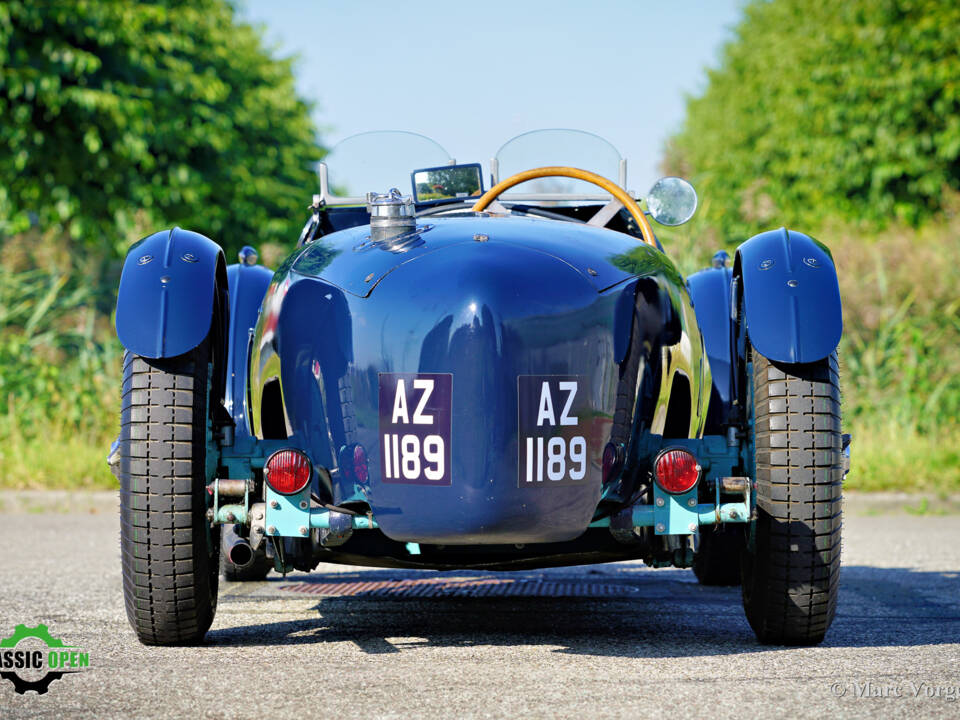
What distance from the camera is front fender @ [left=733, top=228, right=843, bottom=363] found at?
398 cm

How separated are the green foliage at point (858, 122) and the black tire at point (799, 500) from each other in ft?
30.4

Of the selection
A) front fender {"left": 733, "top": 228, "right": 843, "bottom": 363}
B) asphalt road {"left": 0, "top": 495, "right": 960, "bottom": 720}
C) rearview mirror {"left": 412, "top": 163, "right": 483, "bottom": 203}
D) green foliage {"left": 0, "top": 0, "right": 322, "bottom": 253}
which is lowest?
asphalt road {"left": 0, "top": 495, "right": 960, "bottom": 720}

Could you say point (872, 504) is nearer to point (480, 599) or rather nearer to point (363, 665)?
point (480, 599)

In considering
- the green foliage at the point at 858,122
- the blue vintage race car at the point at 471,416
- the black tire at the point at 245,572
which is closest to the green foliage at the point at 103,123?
the green foliage at the point at 858,122

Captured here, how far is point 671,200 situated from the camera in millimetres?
5039

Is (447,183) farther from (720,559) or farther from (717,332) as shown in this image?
(720,559)

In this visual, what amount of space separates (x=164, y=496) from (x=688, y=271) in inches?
320

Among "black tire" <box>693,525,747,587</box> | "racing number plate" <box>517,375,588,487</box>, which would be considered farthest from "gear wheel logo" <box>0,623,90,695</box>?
"black tire" <box>693,525,747,587</box>

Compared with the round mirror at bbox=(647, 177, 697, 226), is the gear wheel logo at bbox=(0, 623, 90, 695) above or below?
below

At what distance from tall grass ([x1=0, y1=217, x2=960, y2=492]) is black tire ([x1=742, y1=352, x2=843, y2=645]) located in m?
5.97

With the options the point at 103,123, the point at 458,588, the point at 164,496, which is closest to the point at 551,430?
the point at 164,496

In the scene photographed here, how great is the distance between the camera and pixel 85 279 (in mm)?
11680

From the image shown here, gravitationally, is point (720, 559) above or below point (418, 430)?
below

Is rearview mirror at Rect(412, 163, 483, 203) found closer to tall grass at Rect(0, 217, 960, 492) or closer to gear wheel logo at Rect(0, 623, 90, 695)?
gear wheel logo at Rect(0, 623, 90, 695)
